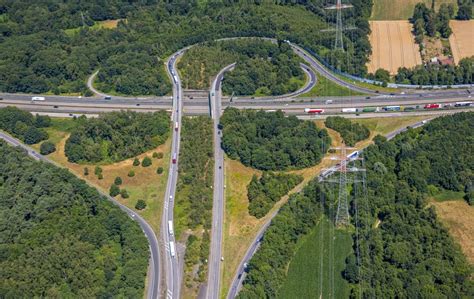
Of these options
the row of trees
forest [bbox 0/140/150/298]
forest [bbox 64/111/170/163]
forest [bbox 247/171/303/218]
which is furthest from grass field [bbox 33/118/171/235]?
the row of trees

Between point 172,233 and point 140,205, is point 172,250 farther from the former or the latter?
point 140,205

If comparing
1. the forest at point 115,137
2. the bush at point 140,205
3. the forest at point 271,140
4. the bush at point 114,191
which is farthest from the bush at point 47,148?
the forest at point 271,140

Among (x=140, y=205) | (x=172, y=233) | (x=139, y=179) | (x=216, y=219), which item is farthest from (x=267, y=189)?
(x=139, y=179)

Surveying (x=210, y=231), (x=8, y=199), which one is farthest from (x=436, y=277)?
(x=8, y=199)

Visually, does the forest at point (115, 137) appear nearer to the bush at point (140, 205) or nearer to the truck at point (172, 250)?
the bush at point (140, 205)

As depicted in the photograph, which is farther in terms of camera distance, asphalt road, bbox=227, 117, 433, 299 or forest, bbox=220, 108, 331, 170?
forest, bbox=220, 108, 331, 170

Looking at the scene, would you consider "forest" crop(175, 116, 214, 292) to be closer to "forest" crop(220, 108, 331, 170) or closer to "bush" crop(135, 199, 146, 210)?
"forest" crop(220, 108, 331, 170)
